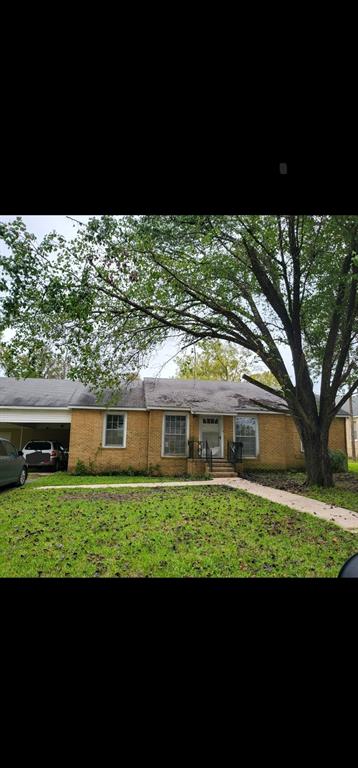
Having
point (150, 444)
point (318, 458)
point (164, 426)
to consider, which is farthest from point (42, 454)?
point (318, 458)

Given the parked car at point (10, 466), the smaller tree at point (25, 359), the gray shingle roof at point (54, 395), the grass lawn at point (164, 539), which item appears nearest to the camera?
the grass lawn at point (164, 539)

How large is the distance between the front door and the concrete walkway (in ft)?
4.67

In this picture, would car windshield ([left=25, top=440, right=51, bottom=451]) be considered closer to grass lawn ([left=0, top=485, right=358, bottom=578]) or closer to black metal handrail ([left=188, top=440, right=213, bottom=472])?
black metal handrail ([left=188, top=440, right=213, bottom=472])

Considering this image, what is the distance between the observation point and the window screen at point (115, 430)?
1055 centimetres

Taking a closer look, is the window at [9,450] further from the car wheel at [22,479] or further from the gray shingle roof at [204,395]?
the gray shingle roof at [204,395]

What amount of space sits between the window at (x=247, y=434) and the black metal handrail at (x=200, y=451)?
89 cm

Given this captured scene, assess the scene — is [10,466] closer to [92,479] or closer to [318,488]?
[92,479]

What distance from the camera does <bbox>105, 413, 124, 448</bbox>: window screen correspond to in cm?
1055

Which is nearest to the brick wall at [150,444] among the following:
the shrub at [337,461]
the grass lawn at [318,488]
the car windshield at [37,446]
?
the grass lawn at [318,488]

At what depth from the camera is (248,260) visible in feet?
25.6
